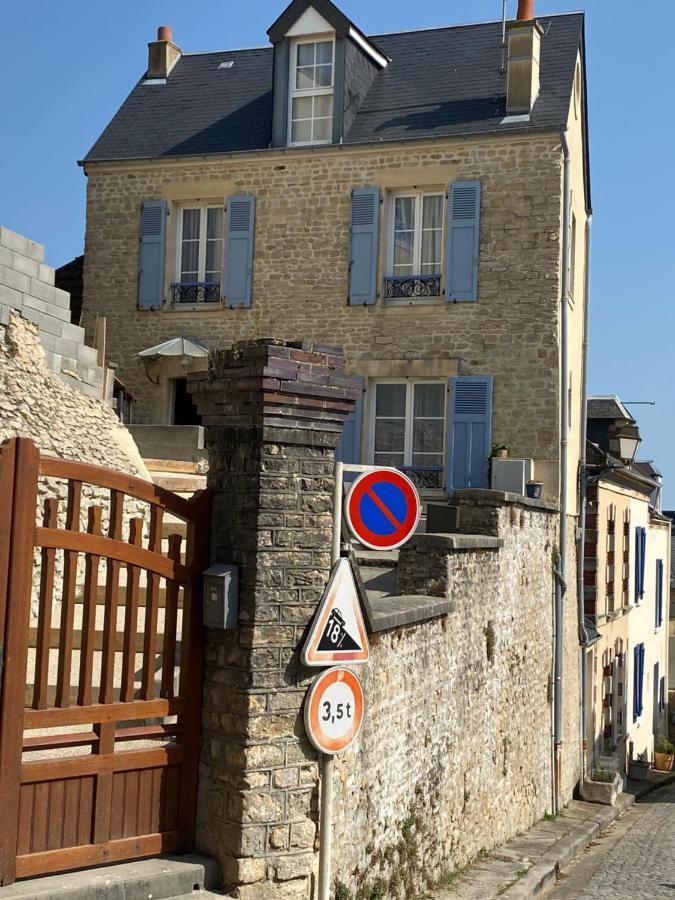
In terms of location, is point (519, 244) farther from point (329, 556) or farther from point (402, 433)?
point (329, 556)

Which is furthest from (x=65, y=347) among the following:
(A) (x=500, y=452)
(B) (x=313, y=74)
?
(B) (x=313, y=74)

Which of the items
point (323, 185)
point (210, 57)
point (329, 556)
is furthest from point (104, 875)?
point (210, 57)

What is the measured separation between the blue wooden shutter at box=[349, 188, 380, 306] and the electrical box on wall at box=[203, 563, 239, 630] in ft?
34.0

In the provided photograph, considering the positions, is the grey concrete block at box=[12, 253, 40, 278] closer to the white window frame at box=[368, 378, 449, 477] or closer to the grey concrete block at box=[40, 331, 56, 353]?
the grey concrete block at box=[40, 331, 56, 353]

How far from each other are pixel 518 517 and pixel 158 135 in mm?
8833

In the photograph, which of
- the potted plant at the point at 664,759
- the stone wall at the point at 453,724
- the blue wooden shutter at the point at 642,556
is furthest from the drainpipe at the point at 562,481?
the potted plant at the point at 664,759

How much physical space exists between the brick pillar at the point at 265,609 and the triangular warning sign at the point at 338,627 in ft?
0.26

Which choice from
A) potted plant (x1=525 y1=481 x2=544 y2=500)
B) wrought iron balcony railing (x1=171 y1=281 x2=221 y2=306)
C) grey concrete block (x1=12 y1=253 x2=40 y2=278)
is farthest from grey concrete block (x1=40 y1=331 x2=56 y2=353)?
potted plant (x1=525 y1=481 x2=544 y2=500)

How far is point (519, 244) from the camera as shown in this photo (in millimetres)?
15211

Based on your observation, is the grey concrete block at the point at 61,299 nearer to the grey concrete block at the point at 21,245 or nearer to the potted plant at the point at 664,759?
the grey concrete block at the point at 21,245

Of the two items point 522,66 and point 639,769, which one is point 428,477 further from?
point 639,769

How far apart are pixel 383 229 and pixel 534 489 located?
14.0 feet

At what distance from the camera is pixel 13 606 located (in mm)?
5102

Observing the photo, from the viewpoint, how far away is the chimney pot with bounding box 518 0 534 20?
1580cm
